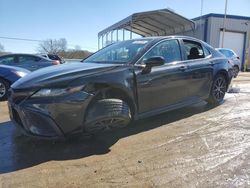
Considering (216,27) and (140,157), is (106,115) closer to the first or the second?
(140,157)

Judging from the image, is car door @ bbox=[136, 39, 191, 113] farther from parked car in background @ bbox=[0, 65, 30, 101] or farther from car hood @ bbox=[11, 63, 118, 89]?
parked car in background @ bbox=[0, 65, 30, 101]

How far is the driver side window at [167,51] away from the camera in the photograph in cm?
496

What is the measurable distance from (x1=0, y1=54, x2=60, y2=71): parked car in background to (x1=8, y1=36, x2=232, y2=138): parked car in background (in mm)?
6322

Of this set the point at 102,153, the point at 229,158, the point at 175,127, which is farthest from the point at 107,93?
the point at 229,158

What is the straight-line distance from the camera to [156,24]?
28.2 meters

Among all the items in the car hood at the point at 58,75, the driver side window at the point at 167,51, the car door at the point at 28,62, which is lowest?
the car door at the point at 28,62

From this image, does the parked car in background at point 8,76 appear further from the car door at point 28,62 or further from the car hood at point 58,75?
the car hood at point 58,75

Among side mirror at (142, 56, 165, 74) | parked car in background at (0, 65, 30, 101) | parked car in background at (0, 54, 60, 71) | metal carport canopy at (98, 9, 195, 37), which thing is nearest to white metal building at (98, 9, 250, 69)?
metal carport canopy at (98, 9, 195, 37)

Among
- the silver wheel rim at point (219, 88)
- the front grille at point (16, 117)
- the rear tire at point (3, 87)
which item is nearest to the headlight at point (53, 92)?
the front grille at point (16, 117)

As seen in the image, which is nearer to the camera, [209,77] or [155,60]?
[155,60]

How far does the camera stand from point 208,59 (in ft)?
20.3

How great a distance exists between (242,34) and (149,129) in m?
27.4

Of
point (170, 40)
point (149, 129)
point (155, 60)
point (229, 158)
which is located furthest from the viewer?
point (170, 40)

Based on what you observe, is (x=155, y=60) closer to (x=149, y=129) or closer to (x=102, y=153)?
(x=149, y=129)
